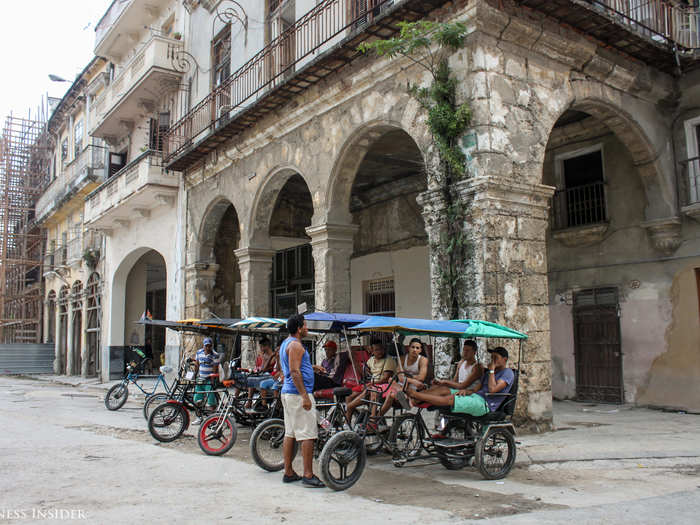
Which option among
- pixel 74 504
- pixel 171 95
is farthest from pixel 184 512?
pixel 171 95

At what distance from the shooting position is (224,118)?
15359 millimetres

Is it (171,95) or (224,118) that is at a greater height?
(171,95)

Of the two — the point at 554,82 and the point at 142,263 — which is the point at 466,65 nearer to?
the point at 554,82

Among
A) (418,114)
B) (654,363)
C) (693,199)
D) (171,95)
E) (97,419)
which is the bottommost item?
(97,419)

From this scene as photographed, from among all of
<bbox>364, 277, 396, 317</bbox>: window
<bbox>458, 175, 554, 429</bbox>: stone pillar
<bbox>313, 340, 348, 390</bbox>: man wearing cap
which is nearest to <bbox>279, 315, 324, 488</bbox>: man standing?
<bbox>313, 340, 348, 390</bbox>: man wearing cap

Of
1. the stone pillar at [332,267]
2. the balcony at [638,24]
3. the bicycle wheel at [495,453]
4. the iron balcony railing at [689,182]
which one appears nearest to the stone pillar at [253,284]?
the stone pillar at [332,267]

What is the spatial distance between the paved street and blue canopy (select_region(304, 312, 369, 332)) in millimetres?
1699

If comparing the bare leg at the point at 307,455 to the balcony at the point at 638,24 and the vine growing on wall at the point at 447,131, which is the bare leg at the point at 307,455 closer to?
the vine growing on wall at the point at 447,131

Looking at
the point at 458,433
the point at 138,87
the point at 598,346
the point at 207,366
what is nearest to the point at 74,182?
the point at 138,87

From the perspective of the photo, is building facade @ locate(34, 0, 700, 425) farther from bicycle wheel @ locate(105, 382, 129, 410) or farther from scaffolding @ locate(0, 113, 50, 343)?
scaffolding @ locate(0, 113, 50, 343)

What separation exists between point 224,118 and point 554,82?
8.52 metres

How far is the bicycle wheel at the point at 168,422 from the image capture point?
869cm

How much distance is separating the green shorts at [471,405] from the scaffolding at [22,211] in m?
30.3

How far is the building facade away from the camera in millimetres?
8727
